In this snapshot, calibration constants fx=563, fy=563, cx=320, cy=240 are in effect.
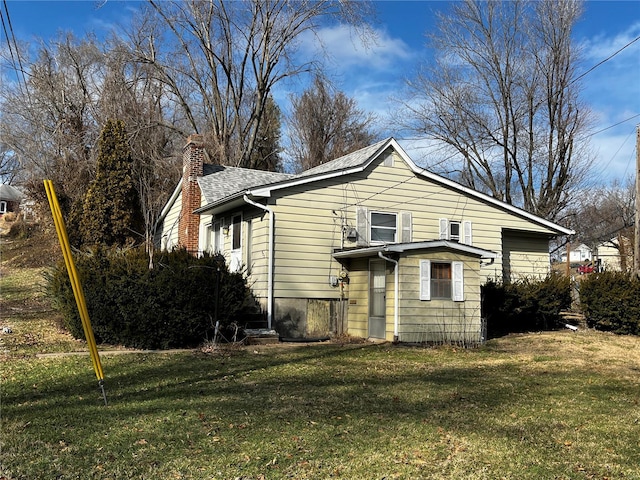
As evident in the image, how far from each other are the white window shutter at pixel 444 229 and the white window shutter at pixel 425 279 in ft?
11.4

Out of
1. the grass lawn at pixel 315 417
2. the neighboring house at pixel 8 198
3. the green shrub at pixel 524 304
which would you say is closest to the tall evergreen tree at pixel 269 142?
the green shrub at pixel 524 304

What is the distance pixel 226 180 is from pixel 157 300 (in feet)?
24.2

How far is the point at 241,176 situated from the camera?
19062mm

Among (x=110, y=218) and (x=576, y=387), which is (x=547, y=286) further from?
(x=110, y=218)

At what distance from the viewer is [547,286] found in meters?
17.2

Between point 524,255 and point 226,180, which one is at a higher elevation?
point 226,180

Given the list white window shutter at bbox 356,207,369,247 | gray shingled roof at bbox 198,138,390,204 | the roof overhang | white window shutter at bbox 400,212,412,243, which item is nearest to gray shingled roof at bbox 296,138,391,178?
gray shingled roof at bbox 198,138,390,204

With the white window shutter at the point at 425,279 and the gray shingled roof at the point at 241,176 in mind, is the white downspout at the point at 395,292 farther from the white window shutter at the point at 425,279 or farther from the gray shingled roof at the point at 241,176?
the gray shingled roof at the point at 241,176

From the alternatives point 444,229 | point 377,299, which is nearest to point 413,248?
point 377,299

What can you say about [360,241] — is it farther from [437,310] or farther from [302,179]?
[437,310]

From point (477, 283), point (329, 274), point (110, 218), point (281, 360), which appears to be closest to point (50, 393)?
point (281, 360)

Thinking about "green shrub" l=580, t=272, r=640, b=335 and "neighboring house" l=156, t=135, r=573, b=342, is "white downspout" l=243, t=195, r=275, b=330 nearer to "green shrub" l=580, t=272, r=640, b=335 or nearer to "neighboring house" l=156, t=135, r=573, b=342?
"neighboring house" l=156, t=135, r=573, b=342

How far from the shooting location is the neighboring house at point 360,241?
13922 mm

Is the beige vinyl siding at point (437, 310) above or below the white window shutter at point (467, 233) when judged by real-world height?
below
